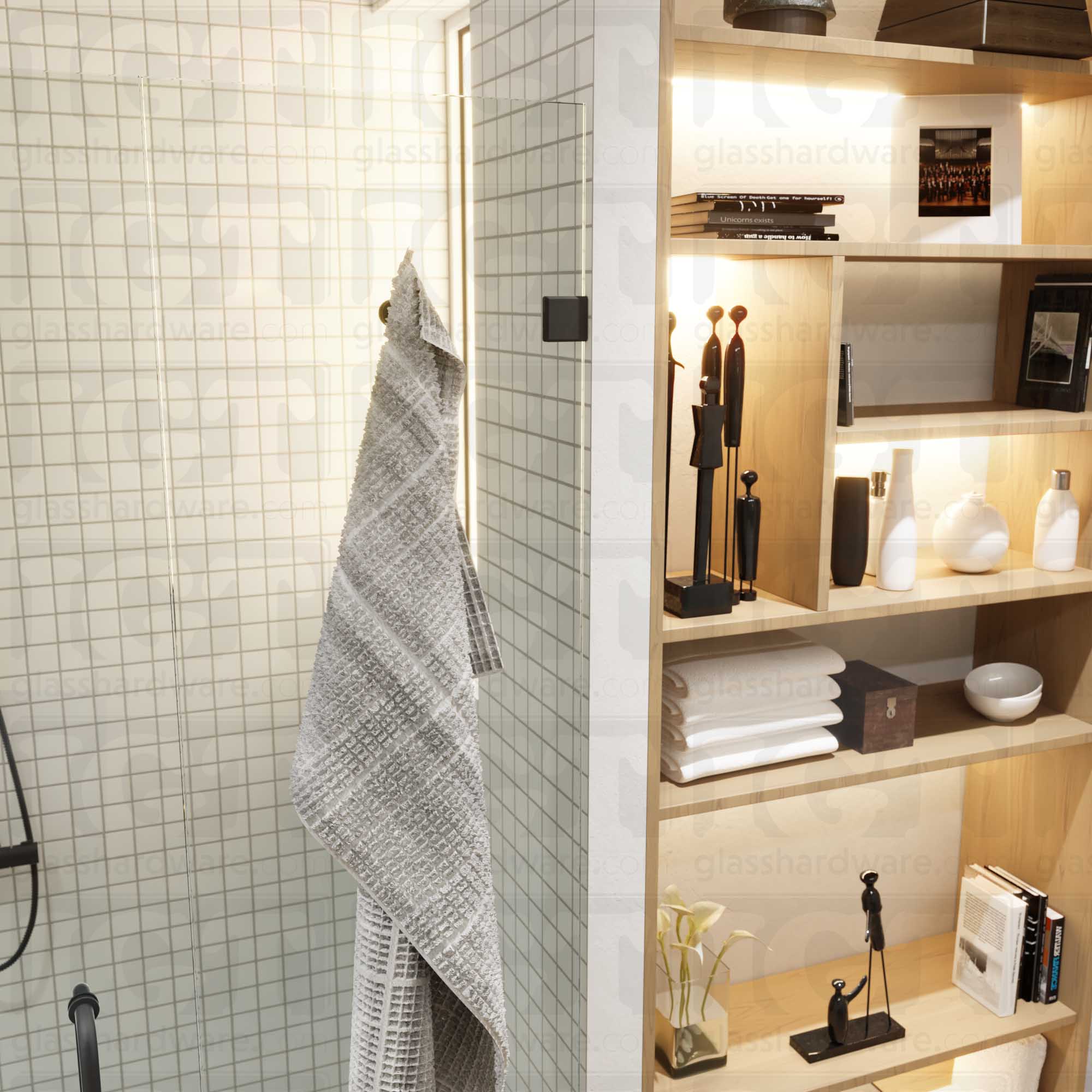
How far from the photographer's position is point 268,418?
1.12m

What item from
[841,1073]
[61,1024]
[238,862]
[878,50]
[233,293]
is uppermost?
[878,50]

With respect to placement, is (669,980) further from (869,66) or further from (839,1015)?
(869,66)

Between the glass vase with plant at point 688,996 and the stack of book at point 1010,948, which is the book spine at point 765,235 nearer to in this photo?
the glass vase with plant at point 688,996

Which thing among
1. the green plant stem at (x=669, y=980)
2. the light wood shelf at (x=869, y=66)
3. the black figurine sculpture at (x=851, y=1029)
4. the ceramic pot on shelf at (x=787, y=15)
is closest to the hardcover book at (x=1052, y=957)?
the black figurine sculpture at (x=851, y=1029)

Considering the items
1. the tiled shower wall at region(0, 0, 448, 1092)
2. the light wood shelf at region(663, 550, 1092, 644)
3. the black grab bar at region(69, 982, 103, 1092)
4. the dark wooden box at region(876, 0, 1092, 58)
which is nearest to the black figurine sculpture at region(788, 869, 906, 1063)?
the light wood shelf at region(663, 550, 1092, 644)

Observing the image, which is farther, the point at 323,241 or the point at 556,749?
the point at 556,749

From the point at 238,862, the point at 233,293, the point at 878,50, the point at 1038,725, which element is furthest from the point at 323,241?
the point at 1038,725

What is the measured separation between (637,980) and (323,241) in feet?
3.39

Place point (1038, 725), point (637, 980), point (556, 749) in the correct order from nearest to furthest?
point (556, 749) → point (637, 980) → point (1038, 725)

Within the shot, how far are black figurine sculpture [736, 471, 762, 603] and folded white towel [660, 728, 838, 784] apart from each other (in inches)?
9.5

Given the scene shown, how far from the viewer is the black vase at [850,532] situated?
1.67 meters

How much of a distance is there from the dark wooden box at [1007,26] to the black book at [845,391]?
0.45 m

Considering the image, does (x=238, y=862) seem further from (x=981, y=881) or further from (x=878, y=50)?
(x=981, y=881)

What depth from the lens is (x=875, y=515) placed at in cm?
182
